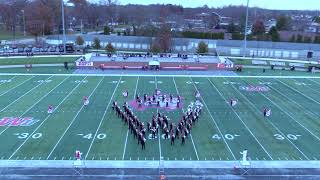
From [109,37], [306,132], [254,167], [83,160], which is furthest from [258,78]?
[109,37]

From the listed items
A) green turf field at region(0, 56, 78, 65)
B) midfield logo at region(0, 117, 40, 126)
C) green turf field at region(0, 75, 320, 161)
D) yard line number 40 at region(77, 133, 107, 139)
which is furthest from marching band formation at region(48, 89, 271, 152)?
green turf field at region(0, 56, 78, 65)

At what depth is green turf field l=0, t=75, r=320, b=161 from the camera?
16828 millimetres

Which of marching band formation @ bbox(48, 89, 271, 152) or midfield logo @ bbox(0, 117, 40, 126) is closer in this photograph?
marching band formation @ bbox(48, 89, 271, 152)

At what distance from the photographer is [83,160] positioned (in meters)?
15.6

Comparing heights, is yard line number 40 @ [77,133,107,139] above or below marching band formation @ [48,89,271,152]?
below

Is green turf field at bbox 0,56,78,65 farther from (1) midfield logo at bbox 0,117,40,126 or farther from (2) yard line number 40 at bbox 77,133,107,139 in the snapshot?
(2) yard line number 40 at bbox 77,133,107,139

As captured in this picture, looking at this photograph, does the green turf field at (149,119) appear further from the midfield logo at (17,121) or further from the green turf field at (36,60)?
the green turf field at (36,60)

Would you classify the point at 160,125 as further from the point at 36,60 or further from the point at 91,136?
the point at 36,60

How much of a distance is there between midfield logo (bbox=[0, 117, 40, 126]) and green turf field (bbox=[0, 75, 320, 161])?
0.05 m

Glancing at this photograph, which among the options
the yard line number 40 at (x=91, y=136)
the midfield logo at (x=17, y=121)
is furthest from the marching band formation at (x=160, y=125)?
the midfield logo at (x=17, y=121)

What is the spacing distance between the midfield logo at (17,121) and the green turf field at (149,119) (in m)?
0.05

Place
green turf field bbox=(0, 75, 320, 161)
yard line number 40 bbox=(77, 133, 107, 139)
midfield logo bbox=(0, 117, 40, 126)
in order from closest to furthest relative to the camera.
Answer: green turf field bbox=(0, 75, 320, 161) → yard line number 40 bbox=(77, 133, 107, 139) → midfield logo bbox=(0, 117, 40, 126)

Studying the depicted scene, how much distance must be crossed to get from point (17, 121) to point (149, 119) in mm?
7084

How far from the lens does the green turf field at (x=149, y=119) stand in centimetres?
1683
